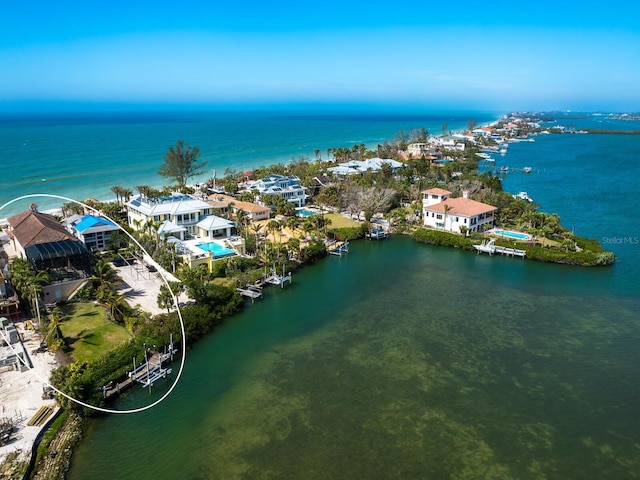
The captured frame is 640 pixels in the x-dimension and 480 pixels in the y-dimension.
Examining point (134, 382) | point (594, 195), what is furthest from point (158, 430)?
point (594, 195)

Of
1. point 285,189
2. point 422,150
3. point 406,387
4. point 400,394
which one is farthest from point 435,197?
point 422,150

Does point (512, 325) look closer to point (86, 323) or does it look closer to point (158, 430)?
point (158, 430)

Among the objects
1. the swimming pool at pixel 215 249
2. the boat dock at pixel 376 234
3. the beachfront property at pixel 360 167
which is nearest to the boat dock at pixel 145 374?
the swimming pool at pixel 215 249

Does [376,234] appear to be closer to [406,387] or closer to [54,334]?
[406,387]

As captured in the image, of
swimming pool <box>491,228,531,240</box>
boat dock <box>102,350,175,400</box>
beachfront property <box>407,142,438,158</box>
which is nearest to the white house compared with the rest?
swimming pool <box>491,228,531,240</box>

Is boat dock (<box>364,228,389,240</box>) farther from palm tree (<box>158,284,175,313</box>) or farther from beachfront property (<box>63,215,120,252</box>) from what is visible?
palm tree (<box>158,284,175,313</box>)

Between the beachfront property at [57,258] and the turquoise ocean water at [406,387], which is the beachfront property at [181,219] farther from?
the turquoise ocean water at [406,387]
